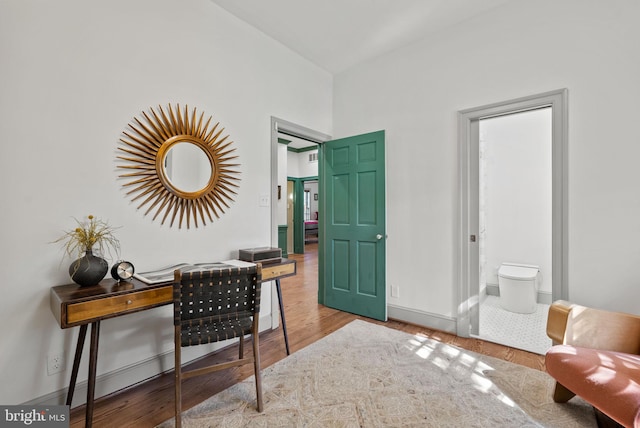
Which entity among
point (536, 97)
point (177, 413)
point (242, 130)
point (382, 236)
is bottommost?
point (177, 413)

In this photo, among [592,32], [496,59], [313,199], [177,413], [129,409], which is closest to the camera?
[177,413]

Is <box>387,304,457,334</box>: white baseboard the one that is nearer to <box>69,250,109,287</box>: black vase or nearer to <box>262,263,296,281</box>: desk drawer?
<box>262,263,296,281</box>: desk drawer

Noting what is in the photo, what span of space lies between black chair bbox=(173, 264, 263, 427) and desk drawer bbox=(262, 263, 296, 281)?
601 mm

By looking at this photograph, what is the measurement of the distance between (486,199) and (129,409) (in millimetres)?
4446

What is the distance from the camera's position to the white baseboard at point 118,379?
175 cm

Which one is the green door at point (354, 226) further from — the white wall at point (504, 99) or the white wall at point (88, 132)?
the white wall at point (88, 132)

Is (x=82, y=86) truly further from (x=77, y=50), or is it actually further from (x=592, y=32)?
(x=592, y=32)

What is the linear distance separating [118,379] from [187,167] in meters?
1.55

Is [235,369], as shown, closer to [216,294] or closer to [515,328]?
[216,294]

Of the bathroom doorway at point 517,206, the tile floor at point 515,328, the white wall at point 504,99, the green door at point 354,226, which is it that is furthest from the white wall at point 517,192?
the green door at point 354,226

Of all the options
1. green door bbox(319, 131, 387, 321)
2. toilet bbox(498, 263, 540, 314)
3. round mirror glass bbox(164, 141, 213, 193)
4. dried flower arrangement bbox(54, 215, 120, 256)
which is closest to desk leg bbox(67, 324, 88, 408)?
dried flower arrangement bbox(54, 215, 120, 256)

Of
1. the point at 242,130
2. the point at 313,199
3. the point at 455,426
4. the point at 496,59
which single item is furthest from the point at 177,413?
the point at 313,199

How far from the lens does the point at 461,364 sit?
89.9 inches

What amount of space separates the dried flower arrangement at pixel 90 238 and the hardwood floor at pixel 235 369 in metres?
0.96
